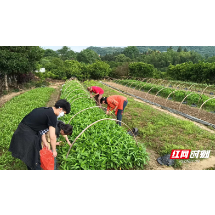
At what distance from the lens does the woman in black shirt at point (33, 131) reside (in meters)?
2.70

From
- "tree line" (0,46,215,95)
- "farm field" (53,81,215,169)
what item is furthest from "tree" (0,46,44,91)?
"farm field" (53,81,215,169)

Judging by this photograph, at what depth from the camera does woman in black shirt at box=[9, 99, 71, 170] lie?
8.86 ft

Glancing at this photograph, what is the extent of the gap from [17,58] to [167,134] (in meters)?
12.4

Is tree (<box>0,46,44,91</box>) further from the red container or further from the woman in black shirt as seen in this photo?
the red container

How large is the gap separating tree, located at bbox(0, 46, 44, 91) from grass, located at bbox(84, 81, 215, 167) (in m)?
9.86

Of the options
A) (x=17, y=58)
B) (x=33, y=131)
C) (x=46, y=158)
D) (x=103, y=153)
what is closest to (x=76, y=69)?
(x=17, y=58)

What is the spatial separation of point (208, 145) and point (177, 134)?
98cm

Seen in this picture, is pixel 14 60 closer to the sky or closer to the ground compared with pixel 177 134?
closer to the sky

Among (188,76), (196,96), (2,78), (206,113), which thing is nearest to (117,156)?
(206,113)

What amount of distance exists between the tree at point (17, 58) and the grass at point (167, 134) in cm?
986

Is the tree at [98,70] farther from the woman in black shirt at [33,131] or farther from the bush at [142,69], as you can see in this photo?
the woman in black shirt at [33,131]

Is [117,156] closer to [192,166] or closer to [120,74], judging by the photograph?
[192,166]

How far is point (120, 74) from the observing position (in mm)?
28844

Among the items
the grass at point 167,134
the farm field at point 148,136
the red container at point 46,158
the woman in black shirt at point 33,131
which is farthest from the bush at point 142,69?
the red container at point 46,158
